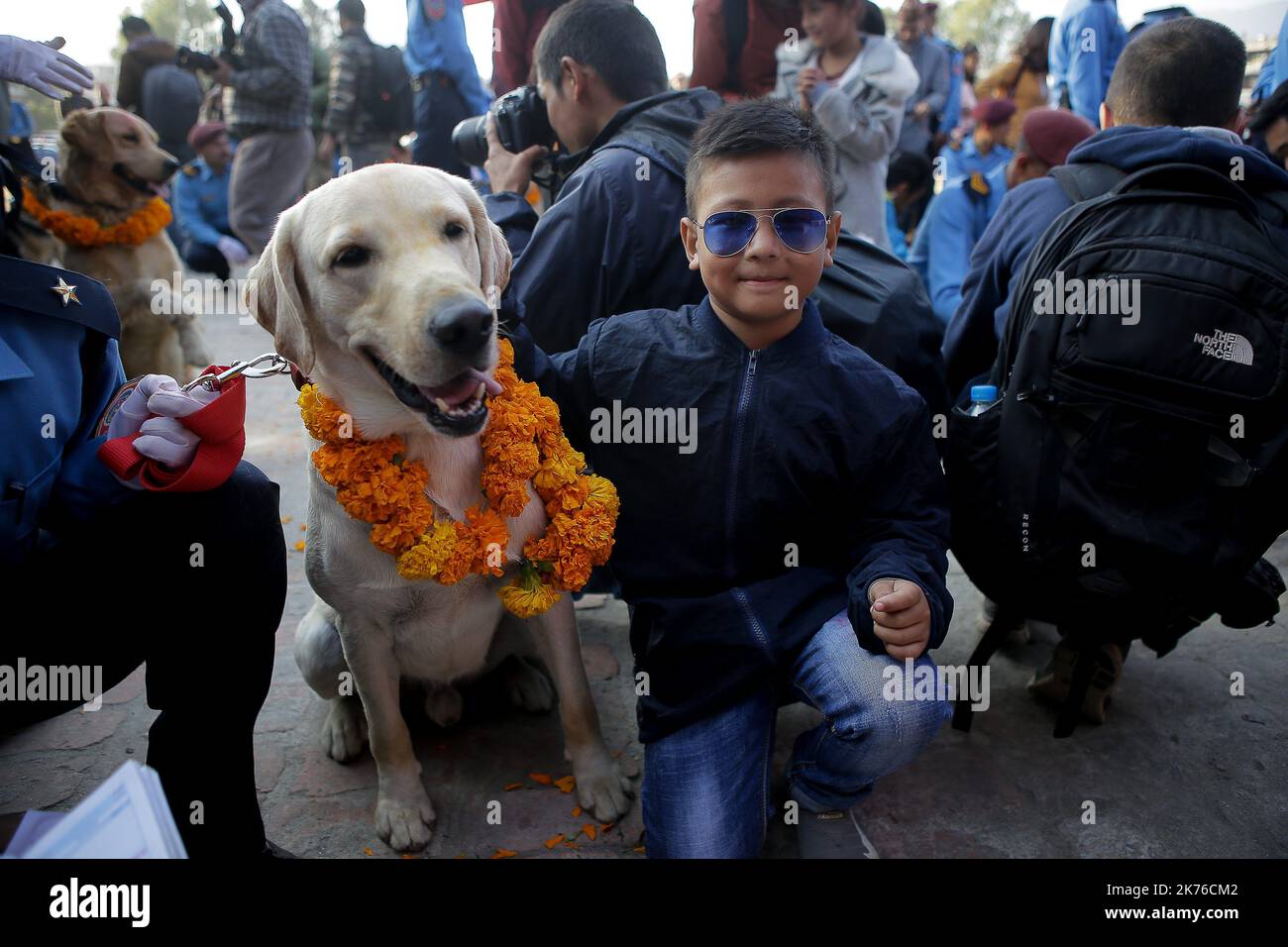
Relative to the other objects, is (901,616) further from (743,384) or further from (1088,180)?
(1088,180)

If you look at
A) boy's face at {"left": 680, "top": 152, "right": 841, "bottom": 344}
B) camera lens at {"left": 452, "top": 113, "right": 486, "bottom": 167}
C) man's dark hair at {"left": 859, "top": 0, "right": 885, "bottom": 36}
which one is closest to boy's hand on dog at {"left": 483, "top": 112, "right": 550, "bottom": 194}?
camera lens at {"left": 452, "top": 113, "right": 486, "bottom": 167}

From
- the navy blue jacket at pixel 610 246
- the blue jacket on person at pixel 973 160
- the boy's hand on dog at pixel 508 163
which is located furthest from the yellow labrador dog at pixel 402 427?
the blue jacket on person at pixel 973 160

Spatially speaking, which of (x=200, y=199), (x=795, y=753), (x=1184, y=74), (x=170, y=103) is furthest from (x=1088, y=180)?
(x=170, y=103)

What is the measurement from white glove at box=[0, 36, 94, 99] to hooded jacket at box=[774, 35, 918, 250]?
3677 mm

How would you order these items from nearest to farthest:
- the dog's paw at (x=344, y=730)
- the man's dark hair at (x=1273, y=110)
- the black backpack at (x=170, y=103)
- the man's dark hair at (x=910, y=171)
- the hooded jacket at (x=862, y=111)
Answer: the dog's paw at (x=344, y=730)
the man's dark hair at (x=1273, y=110)
the hooded jacket at (x=862, y=111)
the man's dark hair at (x=910, y=171)
the black backpack at (x=170, y=103)

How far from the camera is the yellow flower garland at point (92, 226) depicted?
15.9 feet

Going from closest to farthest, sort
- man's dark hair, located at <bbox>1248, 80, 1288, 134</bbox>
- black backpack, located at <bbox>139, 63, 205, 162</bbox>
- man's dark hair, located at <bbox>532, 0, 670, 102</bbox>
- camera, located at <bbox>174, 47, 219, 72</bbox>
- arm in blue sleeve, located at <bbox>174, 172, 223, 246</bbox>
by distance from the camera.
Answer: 1. man's dark hair, located at <bbox>532, 0, 670, 102</bbox>
2. man's dark hair, located at <bbox>1248, 80, 1288, 134</bbox>
3. camera, located at <bbox>174, 47, 219, 72</bbox>
4. arm in blue sleeve, located at <bbox>174, 172, 223, 246</bbox>
5. black backpack, located at <bbox>139, 63, 205, 162</bbox>

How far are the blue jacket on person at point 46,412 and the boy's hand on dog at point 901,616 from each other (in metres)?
1.71

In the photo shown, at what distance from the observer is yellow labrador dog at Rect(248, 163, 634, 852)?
1855mm

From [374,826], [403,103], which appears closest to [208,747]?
[374,826]

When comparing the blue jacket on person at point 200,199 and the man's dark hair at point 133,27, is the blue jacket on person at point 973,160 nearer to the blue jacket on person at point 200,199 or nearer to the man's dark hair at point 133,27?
the blue jacket on person at point 200,199

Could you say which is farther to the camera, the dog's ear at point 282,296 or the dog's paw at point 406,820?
the dog's paw at point 406,820

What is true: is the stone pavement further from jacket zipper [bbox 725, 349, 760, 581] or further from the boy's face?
the boy's face
